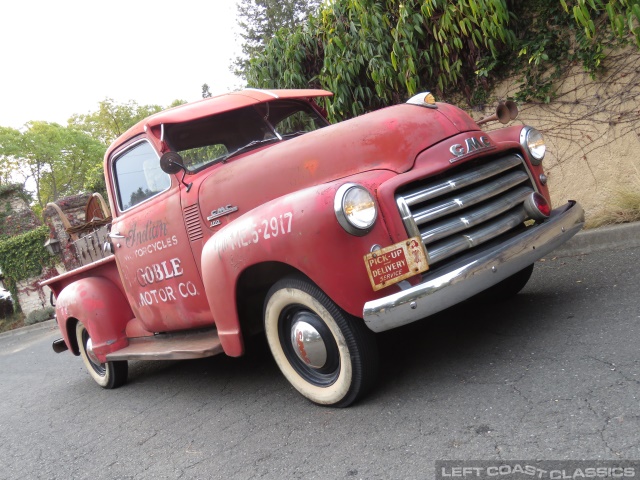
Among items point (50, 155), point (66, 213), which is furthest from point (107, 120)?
point (66, 213)

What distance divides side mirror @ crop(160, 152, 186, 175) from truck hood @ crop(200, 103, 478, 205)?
408mm

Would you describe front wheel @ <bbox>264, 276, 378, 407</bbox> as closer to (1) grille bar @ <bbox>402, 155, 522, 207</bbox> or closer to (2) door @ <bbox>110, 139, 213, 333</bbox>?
(1) grille bar @ <bbox>402, 155, 522, 207</bbox>

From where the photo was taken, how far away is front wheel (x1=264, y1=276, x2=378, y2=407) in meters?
2.89

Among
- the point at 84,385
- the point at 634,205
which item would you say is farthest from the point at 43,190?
the point at 634,205

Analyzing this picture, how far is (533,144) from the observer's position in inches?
141

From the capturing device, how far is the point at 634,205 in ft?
17.0

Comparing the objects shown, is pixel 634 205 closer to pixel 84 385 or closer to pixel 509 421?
pixel 509 421

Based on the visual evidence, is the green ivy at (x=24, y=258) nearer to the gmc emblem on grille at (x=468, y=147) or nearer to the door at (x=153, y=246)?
the door at (x=153, y=246)

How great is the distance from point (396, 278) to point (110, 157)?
299cm

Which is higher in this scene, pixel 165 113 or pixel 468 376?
pixel 165 113

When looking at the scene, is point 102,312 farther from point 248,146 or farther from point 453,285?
point 453,285

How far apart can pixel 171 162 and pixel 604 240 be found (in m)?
3.70

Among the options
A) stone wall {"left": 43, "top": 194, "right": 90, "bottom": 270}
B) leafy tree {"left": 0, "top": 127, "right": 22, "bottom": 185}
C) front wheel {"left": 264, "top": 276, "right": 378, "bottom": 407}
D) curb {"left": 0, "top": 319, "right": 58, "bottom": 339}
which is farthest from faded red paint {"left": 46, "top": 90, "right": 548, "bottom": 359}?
leafy tree {"left": 0, "top": 127, "right": 22, "bottom": 185}

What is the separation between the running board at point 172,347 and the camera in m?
3.66
